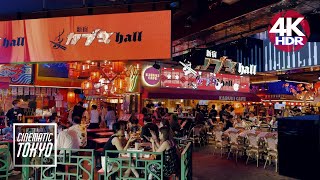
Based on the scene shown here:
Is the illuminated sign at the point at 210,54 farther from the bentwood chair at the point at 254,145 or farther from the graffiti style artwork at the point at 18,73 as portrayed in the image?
the graffiti style artwork at the point at 18,73

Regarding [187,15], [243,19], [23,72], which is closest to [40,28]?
[187,15]

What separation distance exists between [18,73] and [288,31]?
12.4 metres

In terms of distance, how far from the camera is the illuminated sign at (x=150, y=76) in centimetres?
1533

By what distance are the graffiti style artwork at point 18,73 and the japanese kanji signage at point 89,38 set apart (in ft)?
27.8

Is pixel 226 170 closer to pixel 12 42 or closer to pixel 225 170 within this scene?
pixel 225 170

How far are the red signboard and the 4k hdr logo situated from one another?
10349 millimetres

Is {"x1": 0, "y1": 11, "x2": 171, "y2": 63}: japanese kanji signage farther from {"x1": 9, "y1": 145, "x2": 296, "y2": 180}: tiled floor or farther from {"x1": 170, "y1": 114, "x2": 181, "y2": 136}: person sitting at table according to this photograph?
{"x1": 170, "y1": 114, "x2": 181, "y2": 136}: person sitting at table

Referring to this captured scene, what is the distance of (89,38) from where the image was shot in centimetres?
534

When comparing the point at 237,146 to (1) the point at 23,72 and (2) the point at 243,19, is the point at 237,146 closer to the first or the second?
(2) the point at 243,19

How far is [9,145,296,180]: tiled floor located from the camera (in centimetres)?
773

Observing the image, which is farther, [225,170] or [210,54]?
[210,54]

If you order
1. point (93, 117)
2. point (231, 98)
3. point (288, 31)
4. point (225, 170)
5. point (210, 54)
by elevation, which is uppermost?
point (210, 54)

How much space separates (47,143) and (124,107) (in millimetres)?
12170

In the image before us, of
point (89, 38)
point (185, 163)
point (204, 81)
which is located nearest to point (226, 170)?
point (185, 163)
